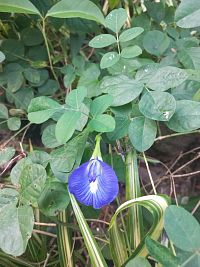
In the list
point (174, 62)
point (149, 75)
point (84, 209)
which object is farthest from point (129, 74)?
point (84, 209)

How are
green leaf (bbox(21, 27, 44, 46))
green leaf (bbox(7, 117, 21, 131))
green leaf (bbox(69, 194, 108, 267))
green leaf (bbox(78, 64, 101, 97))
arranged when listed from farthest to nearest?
1. green leaf (bbox(21, 27, 44, 46))
2. green leaf (bbox(7, 117, 21, 131))
3. green leaf (bbox(78, 64, 101, 97))
4. green leaf (bbox(69, 194, 108, 267))

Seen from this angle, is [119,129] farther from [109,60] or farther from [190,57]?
[190,57]

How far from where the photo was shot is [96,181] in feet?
2.69

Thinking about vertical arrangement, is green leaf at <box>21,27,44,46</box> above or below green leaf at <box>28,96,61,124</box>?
below

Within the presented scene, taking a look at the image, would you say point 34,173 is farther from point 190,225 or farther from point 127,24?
point 127,24

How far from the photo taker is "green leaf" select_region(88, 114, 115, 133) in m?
0.80

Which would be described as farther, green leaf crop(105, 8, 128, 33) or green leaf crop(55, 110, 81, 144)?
green leaf crop(105, 8, 128, 33)

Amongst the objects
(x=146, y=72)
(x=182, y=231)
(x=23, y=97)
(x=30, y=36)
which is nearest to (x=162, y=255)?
(x=182, y=231)

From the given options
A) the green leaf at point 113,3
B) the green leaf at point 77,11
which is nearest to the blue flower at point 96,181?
the green leaf at point 77,11

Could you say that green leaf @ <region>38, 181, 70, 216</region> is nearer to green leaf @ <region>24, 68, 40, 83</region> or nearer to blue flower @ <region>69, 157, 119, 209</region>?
blue flower @ <region>69, 157, 119, 209</region>

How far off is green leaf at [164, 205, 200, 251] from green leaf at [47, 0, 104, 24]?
45 centimetres

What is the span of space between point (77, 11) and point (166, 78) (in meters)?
0.23

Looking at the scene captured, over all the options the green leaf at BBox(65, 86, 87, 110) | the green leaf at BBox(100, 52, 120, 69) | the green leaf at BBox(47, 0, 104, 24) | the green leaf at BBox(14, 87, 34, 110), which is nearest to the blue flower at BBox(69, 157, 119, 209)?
the green leaf at BBox(65, 86, 87, 110)

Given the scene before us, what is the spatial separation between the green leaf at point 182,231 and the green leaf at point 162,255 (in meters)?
0.02
